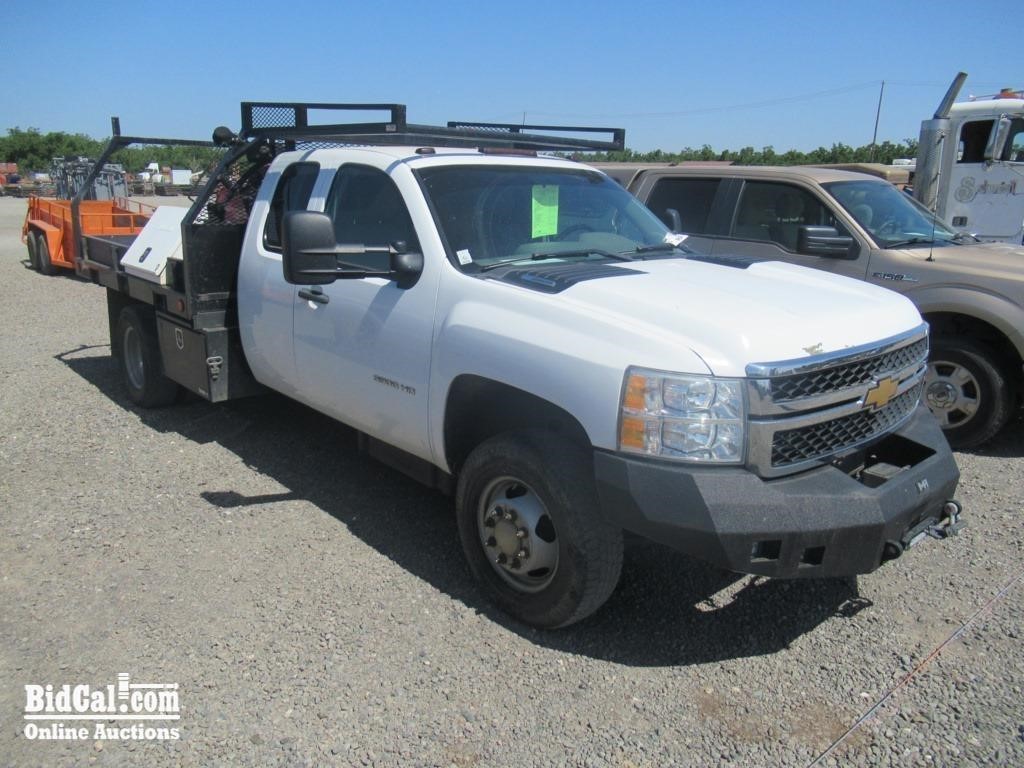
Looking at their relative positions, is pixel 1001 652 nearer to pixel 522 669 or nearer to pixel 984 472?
pixel 522 669

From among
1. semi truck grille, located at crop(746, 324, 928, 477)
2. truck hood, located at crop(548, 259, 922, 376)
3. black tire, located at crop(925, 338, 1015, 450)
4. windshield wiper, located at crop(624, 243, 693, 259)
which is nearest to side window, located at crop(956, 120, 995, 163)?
black tire, located at crop(925, 338, 1015, 450)

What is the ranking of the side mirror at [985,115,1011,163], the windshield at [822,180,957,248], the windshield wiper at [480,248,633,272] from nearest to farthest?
1. the windshield wiper at [480,248,633,272]
2. the windshield at [822,180,957,248]
3. the side mirror at [985,115,1011,163]

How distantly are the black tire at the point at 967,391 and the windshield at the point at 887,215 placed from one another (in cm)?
95

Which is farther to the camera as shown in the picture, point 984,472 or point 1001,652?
point 984,472

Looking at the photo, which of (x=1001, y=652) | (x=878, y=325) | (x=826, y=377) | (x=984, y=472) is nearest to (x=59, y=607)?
(x=826, y=377)

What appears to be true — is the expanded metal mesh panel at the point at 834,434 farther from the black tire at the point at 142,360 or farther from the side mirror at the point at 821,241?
the black tire at the point at 142,360

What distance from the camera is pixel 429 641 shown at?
3555mm

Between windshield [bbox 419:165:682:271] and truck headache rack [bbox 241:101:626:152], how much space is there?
46cm

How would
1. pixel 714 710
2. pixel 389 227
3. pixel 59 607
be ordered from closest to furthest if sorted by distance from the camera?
pixel 714 710 → pixel 59 607 → pixel 389 227

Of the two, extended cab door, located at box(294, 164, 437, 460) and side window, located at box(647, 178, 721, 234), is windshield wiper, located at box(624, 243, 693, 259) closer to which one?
extended cab door, located at box(294, 164, 437, 460)

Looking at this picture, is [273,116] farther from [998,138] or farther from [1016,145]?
[1016,145]

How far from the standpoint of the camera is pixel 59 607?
12.4 feet

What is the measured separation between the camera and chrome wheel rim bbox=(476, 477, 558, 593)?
3490 mm

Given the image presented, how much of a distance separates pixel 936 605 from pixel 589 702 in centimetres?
186
